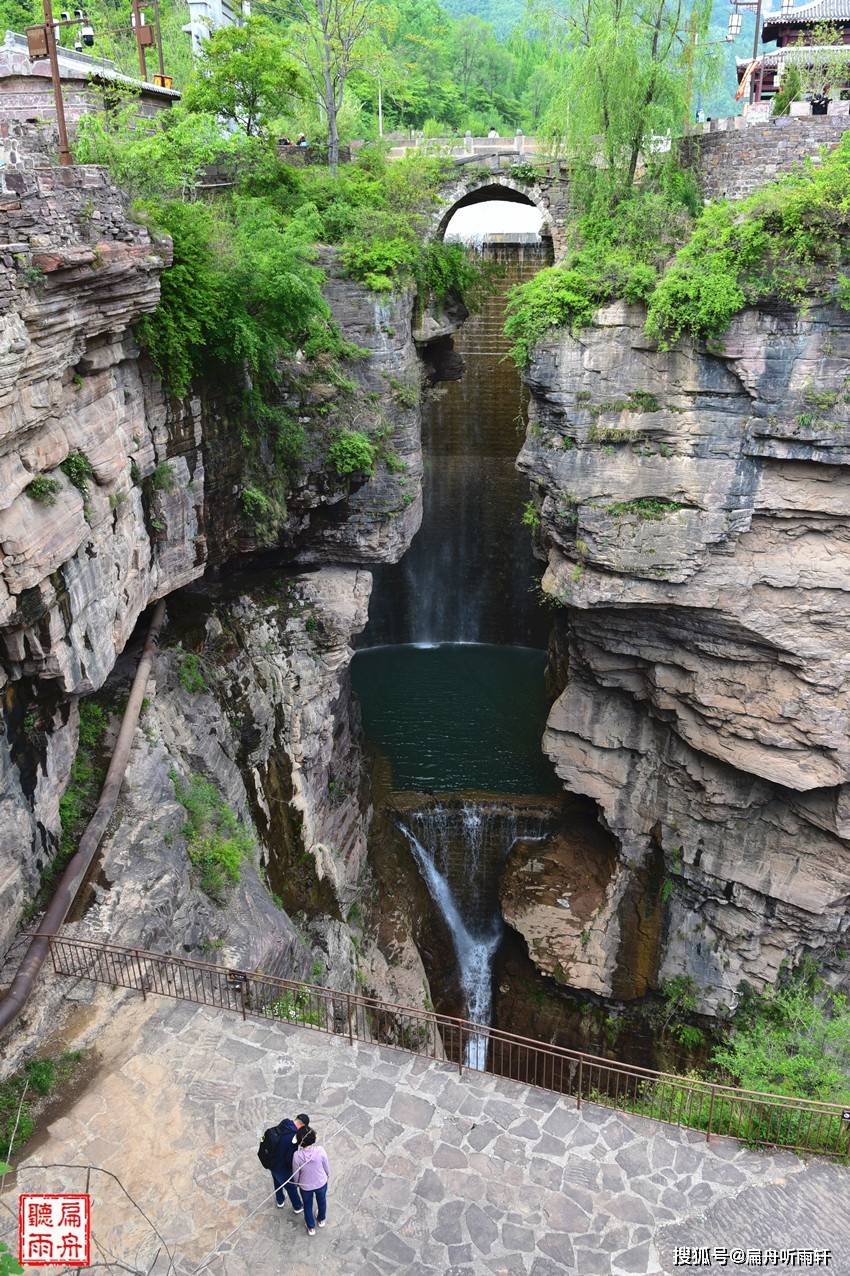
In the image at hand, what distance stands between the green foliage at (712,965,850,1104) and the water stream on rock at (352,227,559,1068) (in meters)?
5.77

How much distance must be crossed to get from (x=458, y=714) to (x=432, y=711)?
754 millimetres

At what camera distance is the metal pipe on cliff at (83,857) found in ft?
30.8

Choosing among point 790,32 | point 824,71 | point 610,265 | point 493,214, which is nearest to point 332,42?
point 610,265

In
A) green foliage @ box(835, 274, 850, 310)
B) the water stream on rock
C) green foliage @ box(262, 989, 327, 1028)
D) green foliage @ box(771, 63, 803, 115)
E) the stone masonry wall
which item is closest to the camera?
green foliage @ box(262, 989, 327, 1028)

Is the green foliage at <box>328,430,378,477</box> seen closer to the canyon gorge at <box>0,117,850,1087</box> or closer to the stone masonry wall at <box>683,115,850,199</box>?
the canyon gorge at <box>0,117,850,1087</box>

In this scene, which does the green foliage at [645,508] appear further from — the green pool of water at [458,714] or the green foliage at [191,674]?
the green pool of water at [458,714]

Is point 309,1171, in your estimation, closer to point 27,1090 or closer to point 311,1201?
point 311,1201

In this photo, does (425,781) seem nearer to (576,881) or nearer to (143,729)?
(576,881)

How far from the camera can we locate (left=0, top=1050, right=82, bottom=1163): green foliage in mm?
8609

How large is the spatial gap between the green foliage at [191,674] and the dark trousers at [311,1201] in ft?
28.3

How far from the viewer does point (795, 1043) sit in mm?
16328

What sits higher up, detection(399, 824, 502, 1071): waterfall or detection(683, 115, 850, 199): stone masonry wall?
detection(683, 115, 850, 199): stone masonry wall

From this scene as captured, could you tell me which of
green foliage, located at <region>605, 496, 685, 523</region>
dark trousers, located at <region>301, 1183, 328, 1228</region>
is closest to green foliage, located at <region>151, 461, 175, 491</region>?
green foliage, located at <region>605, 496, 685, 523</region>

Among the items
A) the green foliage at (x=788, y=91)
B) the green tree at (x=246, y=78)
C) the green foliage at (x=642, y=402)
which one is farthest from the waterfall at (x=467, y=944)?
the green foliage at (x=788, y=91)
